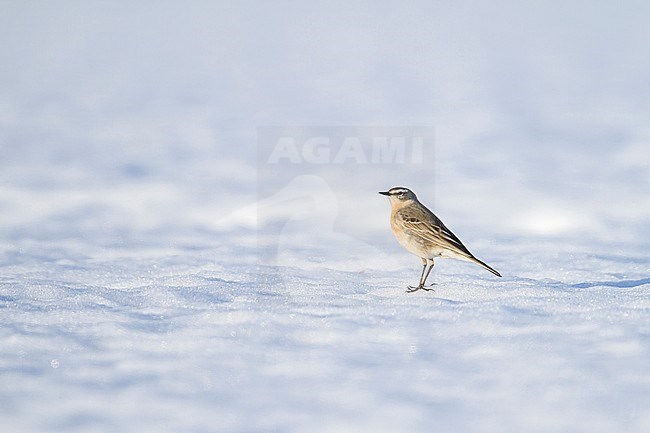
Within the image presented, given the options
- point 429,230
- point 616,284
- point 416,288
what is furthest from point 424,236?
point 616,284

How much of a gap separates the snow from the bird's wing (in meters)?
0.31

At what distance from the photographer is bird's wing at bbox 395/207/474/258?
18.1 ft

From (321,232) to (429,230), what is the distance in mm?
1799

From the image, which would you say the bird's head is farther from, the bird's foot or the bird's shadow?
the bird's shadow

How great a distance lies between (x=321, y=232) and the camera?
23.7 feet

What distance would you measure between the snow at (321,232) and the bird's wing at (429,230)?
12.3 inches

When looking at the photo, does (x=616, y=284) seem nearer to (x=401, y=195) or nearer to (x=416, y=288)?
(x=416, y=288)

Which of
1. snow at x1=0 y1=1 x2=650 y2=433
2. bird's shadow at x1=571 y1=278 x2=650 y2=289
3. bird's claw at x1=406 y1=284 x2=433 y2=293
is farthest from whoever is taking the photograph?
bird's shadow at x1=571 y1=278 x2=650 y2=289

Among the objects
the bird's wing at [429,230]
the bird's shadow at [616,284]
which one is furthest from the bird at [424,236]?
the bird's shadow at [616,284]

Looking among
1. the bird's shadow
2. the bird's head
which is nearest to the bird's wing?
the bird's head

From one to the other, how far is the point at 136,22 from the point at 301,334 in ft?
40.7

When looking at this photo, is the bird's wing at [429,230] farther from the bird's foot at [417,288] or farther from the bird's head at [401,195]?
the bird's foot at [417,288]

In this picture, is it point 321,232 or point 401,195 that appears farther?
point 321,232

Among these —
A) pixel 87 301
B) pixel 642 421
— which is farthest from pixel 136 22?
pixel 642 421
